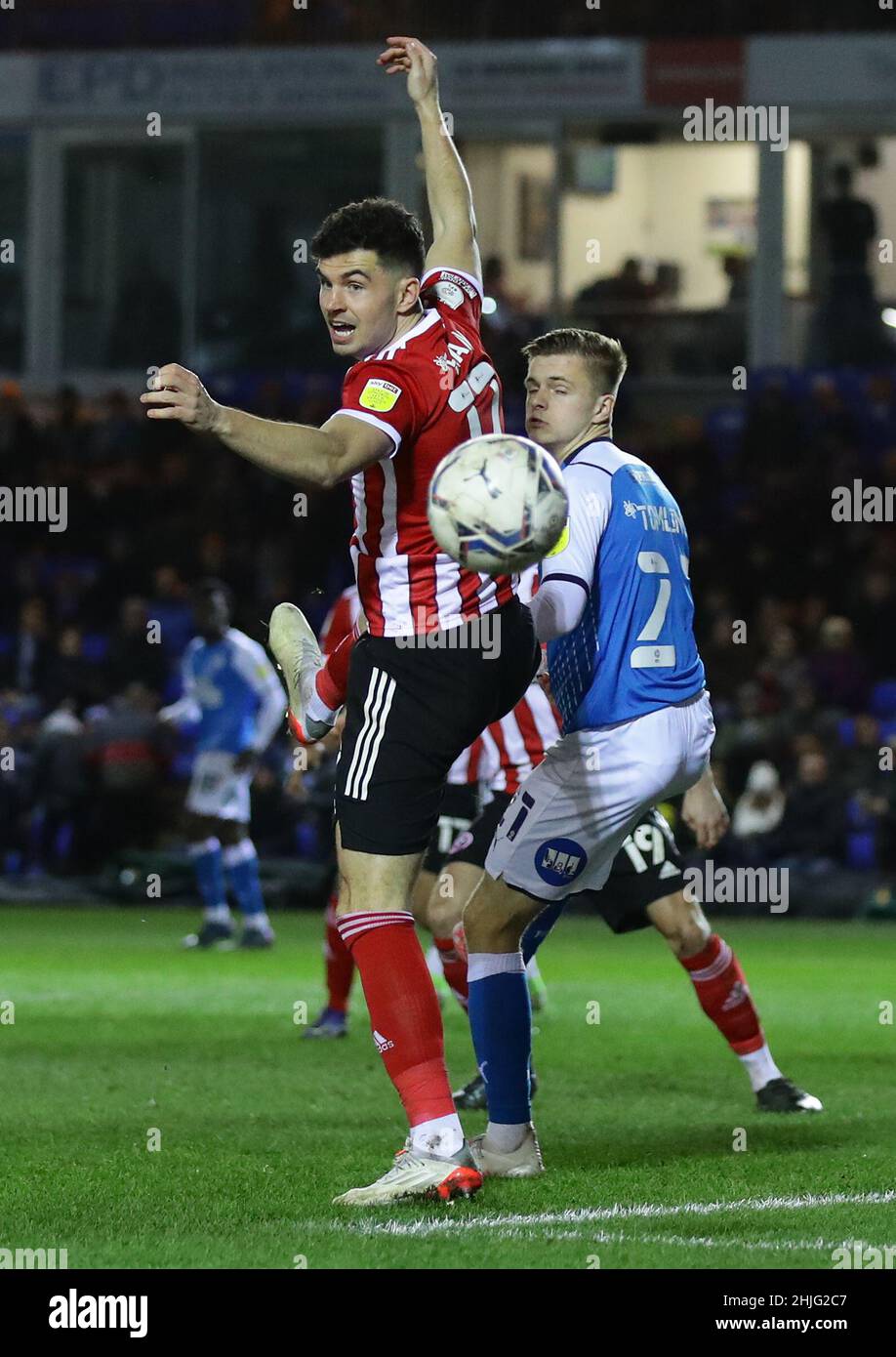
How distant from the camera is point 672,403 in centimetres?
2577

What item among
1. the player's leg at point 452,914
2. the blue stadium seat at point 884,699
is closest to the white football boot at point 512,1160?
the player's leg at point 452,914

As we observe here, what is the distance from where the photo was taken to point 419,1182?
5227 millimetres

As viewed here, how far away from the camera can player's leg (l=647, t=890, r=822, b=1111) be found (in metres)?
7.18

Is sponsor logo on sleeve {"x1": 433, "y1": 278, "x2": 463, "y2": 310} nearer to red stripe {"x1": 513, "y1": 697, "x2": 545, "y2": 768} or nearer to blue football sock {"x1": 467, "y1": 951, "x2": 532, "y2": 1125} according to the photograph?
blue football sock {"x1": 467, "y1": 951, "x2": 532, "y2": 1125}

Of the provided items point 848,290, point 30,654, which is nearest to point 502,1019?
point 30,654

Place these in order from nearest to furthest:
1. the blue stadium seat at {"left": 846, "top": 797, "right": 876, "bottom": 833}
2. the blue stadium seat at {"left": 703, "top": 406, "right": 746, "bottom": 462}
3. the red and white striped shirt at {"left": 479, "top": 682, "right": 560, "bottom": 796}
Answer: the red and white striped shirt at {"left": 479, "top": 682, "right": 560, "bottom": 796}, the blue stadium seat at {"left": 846, "top": 797, "right": 876, "bottom": 833}, the blue stadium seat at {"left": 703, "top": 406, "right": 746, "bottom": 462}

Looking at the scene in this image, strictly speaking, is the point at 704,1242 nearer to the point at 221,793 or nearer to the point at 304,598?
the point at 221,793

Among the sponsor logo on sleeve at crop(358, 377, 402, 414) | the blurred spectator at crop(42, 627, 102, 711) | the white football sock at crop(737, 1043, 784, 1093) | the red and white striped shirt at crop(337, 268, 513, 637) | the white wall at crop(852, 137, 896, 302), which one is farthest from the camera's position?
the white wall at crop(852, 137, 896, 302)

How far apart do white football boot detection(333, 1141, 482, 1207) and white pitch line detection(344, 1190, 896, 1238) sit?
15 centimetres

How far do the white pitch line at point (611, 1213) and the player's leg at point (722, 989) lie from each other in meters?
1.68

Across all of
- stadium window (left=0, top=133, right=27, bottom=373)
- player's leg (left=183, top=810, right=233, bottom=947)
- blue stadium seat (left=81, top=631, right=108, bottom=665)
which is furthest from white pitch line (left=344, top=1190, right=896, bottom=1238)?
stadium window (left=0, top=133, right=27, bottom=373)

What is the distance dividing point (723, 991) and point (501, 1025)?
145cm
